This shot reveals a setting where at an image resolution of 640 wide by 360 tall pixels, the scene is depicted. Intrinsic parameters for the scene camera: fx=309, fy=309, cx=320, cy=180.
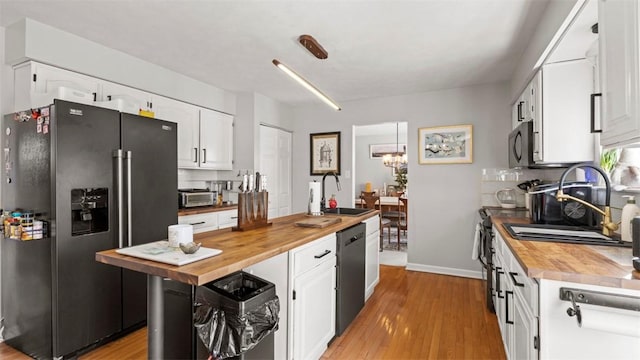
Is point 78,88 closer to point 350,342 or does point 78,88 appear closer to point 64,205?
point 64,205

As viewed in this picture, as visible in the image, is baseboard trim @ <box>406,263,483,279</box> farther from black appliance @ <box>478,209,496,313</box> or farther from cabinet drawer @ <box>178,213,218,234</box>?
cabinet drawer @ <box>178,213,218,234</box>

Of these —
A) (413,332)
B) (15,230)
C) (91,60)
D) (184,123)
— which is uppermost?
(91,60)

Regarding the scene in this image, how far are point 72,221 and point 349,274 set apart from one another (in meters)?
2.02

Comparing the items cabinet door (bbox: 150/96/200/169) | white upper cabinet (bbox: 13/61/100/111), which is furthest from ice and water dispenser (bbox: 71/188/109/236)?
cabinet door (bbox: 150/96/200/169)

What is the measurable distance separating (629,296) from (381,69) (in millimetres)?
2848

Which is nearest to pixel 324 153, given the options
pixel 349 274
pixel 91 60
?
pixel 349 274

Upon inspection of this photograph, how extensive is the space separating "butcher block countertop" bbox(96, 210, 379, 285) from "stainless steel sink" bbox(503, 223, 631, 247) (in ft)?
3.79

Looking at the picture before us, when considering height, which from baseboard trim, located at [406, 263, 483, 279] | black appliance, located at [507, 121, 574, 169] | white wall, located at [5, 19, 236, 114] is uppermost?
white wall, located at [5, 19, 236, 114]

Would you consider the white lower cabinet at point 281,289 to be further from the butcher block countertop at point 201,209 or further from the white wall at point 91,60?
the white wall at point 91,60

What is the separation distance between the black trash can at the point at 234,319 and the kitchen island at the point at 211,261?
0.15 metres

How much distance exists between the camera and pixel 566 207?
86.1 inches

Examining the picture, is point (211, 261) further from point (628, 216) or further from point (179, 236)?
point (628, 216)

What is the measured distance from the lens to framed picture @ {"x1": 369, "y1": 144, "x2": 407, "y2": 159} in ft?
27.1

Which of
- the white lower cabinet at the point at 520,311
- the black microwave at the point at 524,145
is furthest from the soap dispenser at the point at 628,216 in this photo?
the black microwave at the point at 524,145
